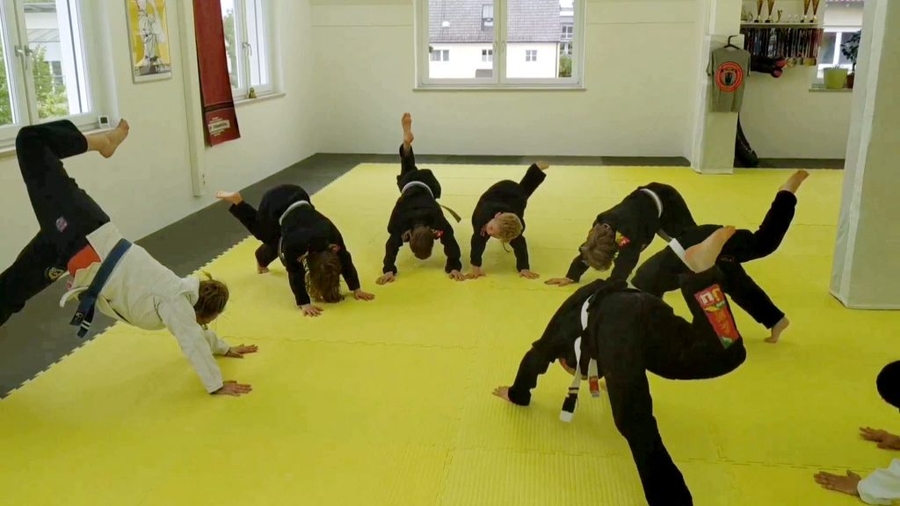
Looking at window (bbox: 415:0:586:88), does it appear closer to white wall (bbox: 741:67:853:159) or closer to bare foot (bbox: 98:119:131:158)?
white wall (bbox: 741:67:853:159)

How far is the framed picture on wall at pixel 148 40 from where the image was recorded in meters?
5.92

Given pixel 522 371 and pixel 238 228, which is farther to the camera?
pixel 238 228

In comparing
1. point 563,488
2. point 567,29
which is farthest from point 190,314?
point 567,29

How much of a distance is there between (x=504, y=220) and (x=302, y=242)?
127cm

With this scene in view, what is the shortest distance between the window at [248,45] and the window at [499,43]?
7.32 feet

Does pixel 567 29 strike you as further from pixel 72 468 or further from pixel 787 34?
pixel 72 468

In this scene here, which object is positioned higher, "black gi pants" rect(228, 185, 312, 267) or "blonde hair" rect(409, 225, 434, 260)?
"black gi pants" rect(228, 185, 312, 267)

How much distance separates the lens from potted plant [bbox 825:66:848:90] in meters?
9.31

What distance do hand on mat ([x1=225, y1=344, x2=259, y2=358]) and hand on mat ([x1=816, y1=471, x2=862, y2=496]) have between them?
265 cm

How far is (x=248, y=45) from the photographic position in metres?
8.66

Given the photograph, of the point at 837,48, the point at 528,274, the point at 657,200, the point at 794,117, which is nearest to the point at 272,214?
the point at 528,274

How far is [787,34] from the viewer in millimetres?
9062

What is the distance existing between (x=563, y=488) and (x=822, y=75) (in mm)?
8777

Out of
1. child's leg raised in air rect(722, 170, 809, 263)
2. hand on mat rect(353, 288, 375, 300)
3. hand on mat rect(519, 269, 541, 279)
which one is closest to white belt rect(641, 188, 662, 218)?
child's leg raised in air rect(722, 170, 809, 263)
